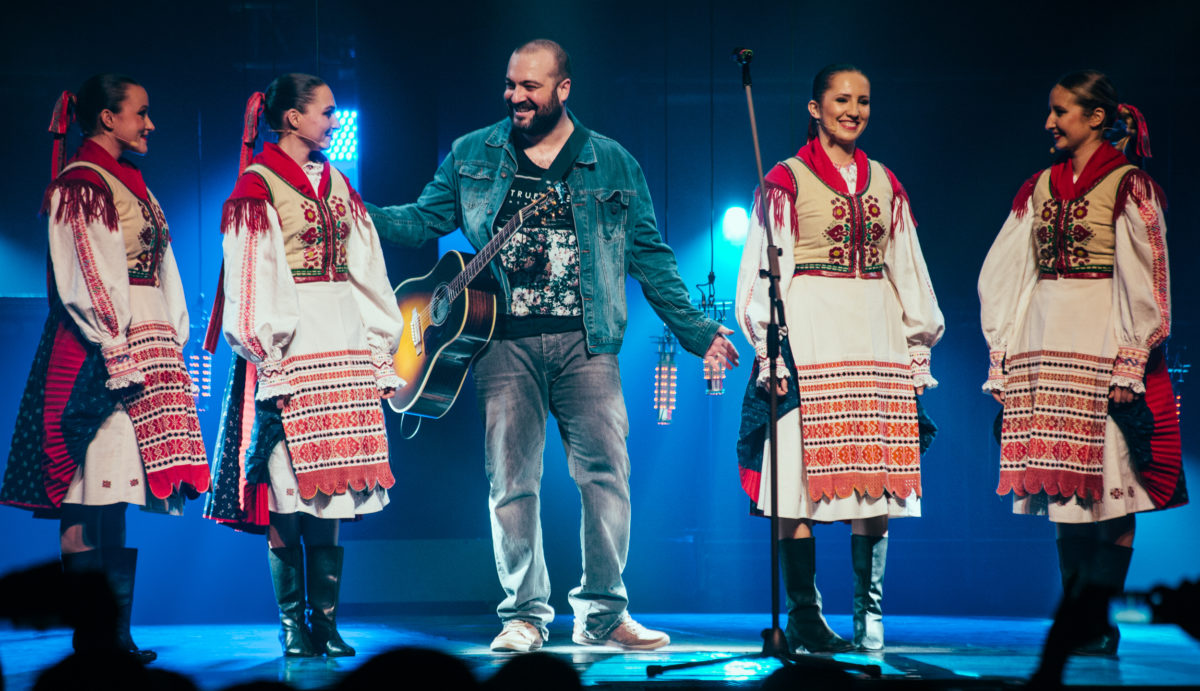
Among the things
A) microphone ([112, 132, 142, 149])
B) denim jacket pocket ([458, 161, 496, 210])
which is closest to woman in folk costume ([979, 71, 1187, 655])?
denim jacket pocket ([458, 161, 496, 210])

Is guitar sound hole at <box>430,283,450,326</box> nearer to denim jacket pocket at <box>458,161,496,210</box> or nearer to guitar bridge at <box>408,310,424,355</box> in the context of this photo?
guitar bridge at <box>408,310,424,355</box>

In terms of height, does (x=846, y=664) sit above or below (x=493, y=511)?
below

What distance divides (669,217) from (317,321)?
15.2ft

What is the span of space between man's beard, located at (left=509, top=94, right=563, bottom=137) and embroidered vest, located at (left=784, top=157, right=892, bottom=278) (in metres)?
0.89

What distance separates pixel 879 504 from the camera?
388cm

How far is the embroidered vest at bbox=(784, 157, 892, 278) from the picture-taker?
396 centimetres

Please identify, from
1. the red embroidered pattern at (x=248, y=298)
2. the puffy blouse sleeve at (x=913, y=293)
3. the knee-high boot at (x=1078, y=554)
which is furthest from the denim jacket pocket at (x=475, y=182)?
the knee-high boot at (x=1078, y=554)

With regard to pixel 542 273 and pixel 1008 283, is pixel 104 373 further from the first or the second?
pixel 1008 283

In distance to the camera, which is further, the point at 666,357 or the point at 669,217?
the point at 669,217

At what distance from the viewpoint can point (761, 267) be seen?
393 centimetres

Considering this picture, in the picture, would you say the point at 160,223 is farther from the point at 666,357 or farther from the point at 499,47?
the point at 666,357

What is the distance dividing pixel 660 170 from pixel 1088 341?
3977 mm

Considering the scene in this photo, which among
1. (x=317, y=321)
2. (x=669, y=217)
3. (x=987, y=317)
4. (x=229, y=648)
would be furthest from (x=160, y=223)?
(x=669, y=217)

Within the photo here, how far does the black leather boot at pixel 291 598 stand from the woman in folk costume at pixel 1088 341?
2.48 meters
